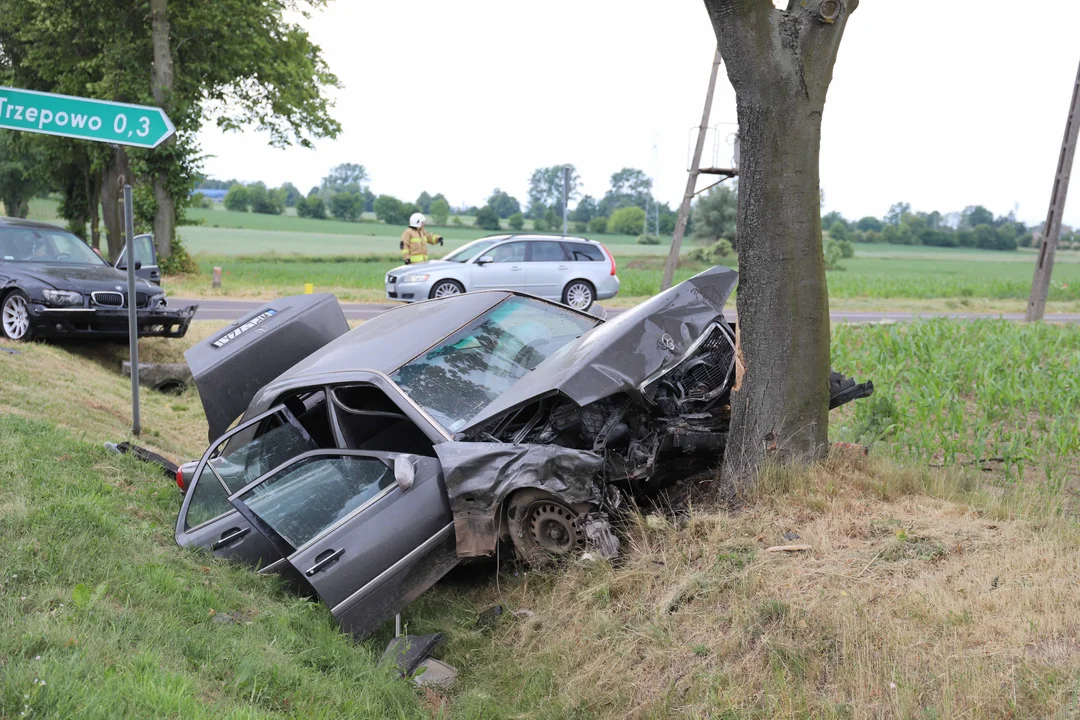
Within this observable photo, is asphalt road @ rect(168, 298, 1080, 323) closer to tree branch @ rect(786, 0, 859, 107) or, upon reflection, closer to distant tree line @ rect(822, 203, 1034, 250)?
tree branch @ rect(786, 0, 859, 107)

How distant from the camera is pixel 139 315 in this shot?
11.6m

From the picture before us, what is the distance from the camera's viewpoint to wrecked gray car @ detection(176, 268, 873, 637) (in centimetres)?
485

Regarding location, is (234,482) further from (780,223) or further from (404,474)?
(780,223)

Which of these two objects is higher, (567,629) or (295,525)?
(295,525)

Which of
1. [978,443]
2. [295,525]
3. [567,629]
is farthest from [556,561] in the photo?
A: [978,443]

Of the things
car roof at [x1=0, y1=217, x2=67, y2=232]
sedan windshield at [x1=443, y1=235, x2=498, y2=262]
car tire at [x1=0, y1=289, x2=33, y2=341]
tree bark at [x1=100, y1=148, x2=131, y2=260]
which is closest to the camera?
car tire at [x1=0, y1=289, x2=33, y2=341]

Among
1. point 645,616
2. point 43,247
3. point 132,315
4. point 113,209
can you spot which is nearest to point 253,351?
point 132,315

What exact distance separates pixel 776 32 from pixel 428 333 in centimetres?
292

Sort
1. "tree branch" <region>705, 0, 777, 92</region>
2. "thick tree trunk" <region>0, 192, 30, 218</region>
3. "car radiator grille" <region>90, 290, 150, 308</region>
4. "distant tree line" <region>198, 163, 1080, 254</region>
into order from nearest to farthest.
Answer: "tree branch" <region>705, 0, 777, 92</region> → "car radiator grille" <region>90, 290, 150, 308</region> → "thick tree trunk" <region>0, 192, 30, 218</region> → "distant tree line" <region>198, 163, 1080, 254</region>

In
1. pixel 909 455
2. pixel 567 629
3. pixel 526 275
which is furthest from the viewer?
pixel 526 275

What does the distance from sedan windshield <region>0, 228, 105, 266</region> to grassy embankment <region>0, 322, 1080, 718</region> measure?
6.88m

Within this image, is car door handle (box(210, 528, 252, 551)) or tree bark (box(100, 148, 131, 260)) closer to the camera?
car door handle (box(210, 528, 252, 551))

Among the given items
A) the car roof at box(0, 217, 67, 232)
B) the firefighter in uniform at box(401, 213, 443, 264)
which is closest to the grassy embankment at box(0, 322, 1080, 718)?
the car roof at box(0, 217, 67, 232)

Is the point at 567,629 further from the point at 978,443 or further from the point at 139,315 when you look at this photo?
the point at 139,315
